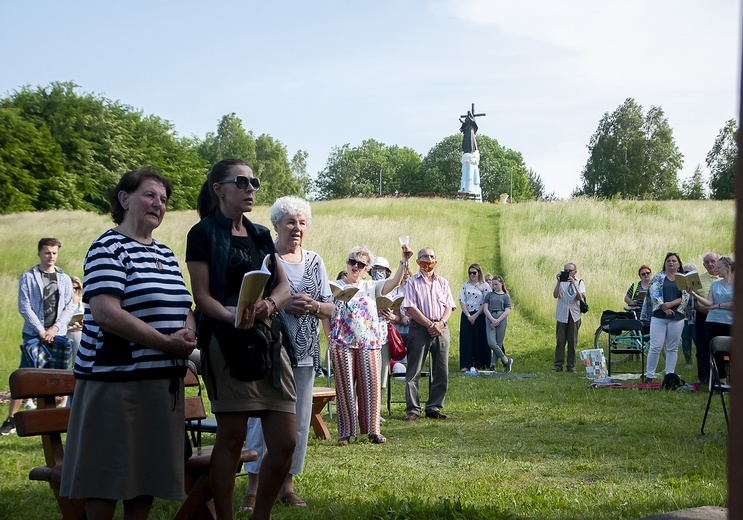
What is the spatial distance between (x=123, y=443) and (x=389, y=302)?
676 cm

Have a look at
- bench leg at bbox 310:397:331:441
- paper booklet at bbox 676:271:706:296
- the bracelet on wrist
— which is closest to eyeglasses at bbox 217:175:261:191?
the bracelet on wrist

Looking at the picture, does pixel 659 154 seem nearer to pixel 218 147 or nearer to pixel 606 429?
pixel 218 147

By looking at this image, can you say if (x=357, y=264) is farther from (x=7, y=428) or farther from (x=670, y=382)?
(x=670, y=382)

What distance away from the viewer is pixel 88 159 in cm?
6594

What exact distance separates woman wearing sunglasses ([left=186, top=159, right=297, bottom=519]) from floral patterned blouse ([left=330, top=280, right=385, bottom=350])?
4.44 meters

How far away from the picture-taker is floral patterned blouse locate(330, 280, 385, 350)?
9.63 metres

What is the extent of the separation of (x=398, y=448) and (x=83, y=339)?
514 centimetres

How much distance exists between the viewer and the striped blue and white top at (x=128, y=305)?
4.46 metres

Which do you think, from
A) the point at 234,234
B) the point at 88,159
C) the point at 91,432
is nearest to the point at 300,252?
the point at 234,234

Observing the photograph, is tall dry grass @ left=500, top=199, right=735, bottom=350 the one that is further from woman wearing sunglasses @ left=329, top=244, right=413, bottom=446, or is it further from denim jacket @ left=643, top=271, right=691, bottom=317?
woman wearing sunglasses @ left=329, top=244, right=413, bottom=446

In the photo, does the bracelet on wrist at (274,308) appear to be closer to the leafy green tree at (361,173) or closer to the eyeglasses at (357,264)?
the eyeglasses at (357,264)

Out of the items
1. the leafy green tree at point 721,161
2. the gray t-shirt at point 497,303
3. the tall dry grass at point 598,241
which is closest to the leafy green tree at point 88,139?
the tall dry grass at point 598,241

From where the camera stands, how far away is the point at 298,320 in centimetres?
618

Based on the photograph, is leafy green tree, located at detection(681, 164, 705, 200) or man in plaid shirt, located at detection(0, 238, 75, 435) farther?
leafy green tree, located at detection(681, 164, 705, 200)
